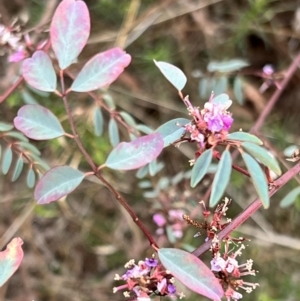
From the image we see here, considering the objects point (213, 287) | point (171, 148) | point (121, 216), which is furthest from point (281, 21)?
point (213, 287)

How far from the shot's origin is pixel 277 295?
54.0 inches

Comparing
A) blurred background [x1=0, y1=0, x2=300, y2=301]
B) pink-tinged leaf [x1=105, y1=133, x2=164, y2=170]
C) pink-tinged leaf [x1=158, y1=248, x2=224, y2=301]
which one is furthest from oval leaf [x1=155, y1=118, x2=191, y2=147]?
blurred background [x1=0, y1=0, x2=300, y2=301]

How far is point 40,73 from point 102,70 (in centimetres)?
8

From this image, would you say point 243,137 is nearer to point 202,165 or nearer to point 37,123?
point 202,165

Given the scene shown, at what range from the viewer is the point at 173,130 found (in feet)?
1.81

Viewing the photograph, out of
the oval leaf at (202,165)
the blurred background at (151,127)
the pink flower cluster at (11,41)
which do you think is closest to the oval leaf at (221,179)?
the oval leaf at (202,165)

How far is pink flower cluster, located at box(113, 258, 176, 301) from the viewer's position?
51cm

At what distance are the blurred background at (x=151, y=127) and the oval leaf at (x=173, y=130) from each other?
792 millimetres

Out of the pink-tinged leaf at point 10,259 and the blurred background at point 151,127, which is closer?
the pink-tinged leaf at point 10,259

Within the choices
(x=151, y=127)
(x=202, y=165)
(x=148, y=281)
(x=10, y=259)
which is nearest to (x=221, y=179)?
(x=202, y=165)

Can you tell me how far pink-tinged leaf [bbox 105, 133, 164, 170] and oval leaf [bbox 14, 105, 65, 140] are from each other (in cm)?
8

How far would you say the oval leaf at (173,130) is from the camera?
21.3 inches

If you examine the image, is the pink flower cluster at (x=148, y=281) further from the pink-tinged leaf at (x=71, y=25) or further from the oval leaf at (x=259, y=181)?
the pink-tinged leaf at (x=71, y=25)

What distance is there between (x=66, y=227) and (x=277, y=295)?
721 millimetres
